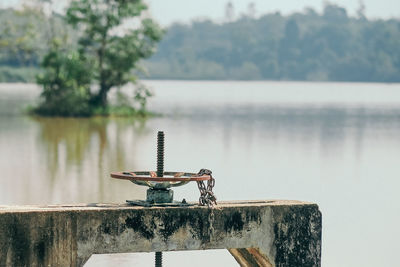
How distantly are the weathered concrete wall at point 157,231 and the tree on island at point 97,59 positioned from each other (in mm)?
28155

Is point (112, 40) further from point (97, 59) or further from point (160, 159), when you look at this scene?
point (160, 159)

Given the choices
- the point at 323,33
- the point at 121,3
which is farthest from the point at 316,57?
the point at 121,3

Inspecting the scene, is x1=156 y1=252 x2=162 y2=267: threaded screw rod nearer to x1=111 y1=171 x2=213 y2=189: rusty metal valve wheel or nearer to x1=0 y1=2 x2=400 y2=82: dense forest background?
x1=111 y1=171 x2=213 y2=189: rusty metal valve wheel

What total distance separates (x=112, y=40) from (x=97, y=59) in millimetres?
926

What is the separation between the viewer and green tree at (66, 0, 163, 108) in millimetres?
34781

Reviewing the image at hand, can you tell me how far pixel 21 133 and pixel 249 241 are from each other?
71.3ft

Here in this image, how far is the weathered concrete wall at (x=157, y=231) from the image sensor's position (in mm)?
6078

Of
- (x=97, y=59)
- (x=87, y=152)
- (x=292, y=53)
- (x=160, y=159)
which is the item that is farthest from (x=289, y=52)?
(x=160, y=159)

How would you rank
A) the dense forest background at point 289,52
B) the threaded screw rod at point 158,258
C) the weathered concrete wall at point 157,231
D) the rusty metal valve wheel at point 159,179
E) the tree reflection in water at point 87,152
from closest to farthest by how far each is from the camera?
1. the weathered concrete wall at point 157,231
2. the rusty metal valve wheel at point 159,179
3. the threaded screw rod at point 158,258
4. the tree reflection in water at point 87,152
5. the dense forest background at point 289,52

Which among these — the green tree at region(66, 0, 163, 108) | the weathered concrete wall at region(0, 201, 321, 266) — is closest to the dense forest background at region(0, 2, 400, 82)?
the green tree at region(66, 0, 163, 108)

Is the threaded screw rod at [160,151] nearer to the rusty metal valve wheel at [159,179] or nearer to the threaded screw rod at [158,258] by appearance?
the rusty metal valve wheel at [159,179]

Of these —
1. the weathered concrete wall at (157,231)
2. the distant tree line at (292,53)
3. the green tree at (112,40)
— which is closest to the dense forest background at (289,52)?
the distant tree line at (292,53)

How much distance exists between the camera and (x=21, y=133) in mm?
27656

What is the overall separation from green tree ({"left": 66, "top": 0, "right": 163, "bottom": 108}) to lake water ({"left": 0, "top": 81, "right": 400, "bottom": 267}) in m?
1.65
